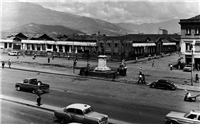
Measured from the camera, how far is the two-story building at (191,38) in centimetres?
4631

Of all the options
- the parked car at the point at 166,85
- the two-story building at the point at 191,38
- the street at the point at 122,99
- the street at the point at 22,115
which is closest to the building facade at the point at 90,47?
the two-story building at the point at 191,38

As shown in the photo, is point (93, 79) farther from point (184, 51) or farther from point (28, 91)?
point (184, 51)

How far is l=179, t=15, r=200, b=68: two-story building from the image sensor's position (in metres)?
46.3

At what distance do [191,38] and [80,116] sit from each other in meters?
40.4

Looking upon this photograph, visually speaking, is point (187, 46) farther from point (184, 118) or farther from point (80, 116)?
point (80, 116)

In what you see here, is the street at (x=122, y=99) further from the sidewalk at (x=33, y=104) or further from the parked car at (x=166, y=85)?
the parked car at (x=166, y=85)

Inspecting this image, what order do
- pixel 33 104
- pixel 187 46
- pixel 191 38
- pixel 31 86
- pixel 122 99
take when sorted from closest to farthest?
1. pixel 33 104
2. pixel 122 99
3. pixel 31 86
4. pixel 191 38
5. pixel 187 46

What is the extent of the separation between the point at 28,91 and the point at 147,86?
49.2 feet

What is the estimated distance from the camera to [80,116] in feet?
45.3

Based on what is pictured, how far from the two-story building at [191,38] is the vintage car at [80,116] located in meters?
37.6

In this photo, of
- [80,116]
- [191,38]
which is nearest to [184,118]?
[80,116]

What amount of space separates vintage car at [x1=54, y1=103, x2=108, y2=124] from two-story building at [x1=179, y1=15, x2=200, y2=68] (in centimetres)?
3763

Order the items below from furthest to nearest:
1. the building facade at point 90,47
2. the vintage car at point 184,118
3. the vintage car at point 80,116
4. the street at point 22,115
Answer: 1. the building facade at point 90,47
2. the street at point 22,115
3. the vintage car at point 184,118
4. the vintage car at point 80,116

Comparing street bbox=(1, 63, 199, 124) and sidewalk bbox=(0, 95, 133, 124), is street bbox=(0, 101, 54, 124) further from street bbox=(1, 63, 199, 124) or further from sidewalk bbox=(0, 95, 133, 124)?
street bbox=(1, 63, 199, 124)
